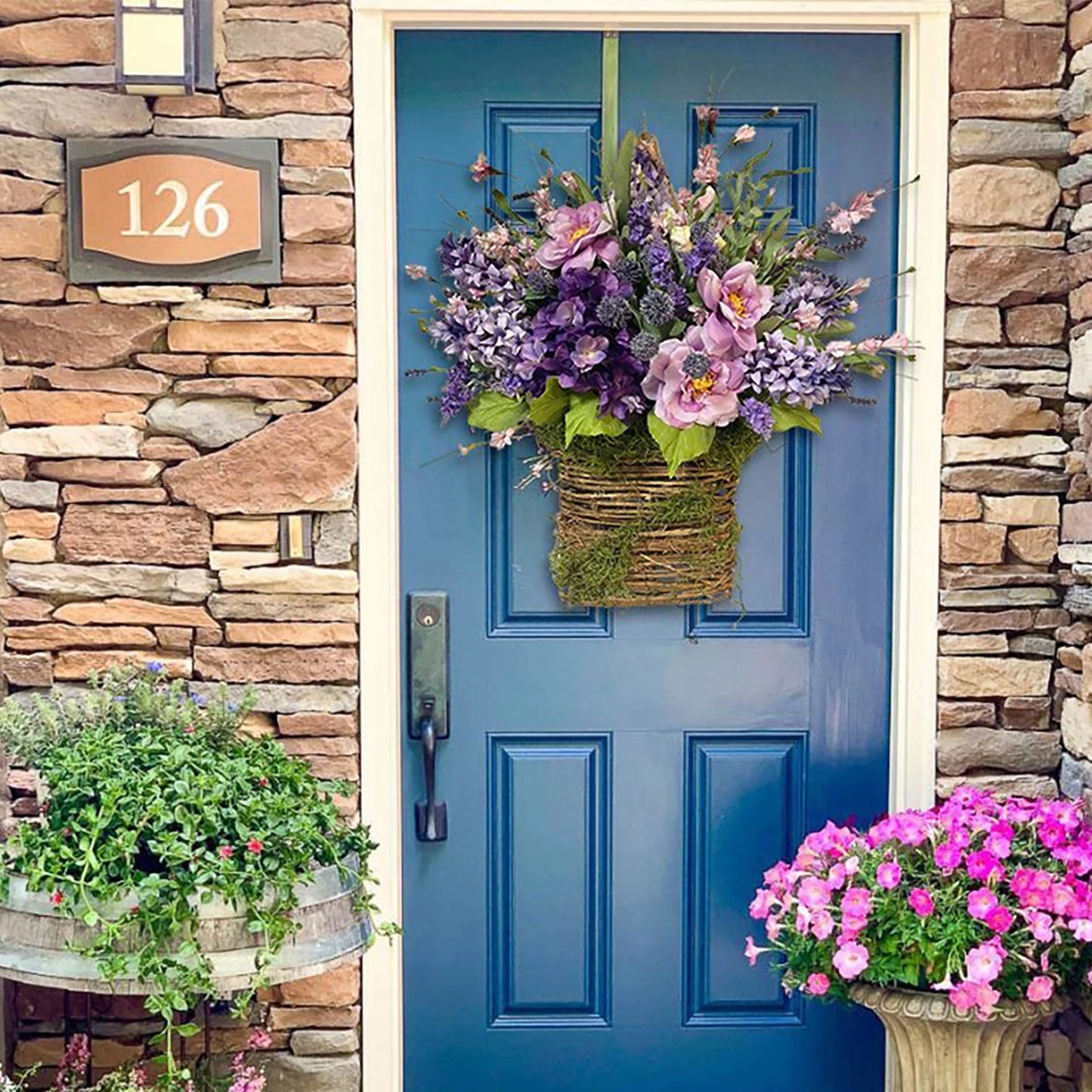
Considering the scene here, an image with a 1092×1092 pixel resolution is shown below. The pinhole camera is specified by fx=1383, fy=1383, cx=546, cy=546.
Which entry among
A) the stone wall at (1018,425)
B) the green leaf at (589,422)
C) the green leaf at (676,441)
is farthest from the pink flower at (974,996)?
the green leaf at (589,422)

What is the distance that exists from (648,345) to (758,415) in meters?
0.20

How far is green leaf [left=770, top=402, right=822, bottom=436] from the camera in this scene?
222 cm

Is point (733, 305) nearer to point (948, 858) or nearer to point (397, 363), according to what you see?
point (397, 363)

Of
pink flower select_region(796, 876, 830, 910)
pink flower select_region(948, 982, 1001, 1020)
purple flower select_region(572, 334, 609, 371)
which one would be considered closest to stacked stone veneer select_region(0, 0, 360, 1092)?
purple flower select_region(572, 334, 609, 371)

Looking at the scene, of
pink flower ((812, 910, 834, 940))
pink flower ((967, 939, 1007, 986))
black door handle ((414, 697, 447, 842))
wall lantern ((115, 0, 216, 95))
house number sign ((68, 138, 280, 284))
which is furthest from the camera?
black door handle ((414, 697, 447, 842))

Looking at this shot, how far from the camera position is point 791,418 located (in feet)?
7.32

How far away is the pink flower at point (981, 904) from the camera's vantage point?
198 cm

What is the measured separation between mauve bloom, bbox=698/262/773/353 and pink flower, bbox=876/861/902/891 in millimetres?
806

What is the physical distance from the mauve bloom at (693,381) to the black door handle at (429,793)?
0.68 metres

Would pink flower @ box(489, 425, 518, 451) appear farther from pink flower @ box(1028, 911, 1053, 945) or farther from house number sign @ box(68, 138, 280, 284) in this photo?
pink flower @ box(1028, 911, 1053, 945)

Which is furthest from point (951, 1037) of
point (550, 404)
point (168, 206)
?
point (168, 206)

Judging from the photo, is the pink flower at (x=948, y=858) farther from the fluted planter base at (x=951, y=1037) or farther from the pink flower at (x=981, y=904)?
the fluted planter base at (x=951, y=1037)

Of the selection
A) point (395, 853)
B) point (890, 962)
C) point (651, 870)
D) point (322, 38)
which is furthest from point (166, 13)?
point (890, 962)

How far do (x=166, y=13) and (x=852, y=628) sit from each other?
152 cm
